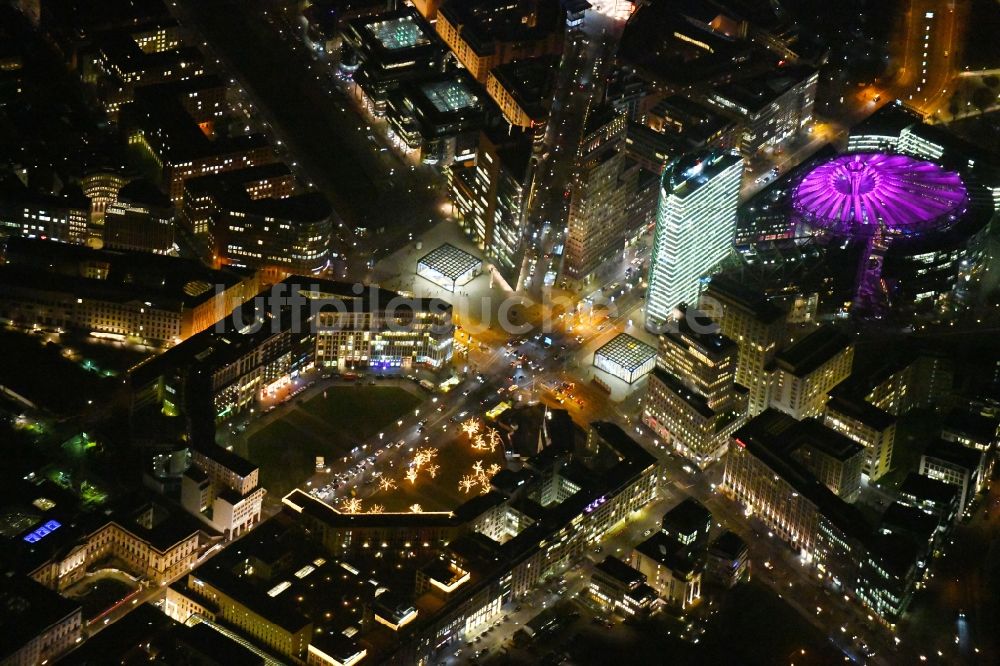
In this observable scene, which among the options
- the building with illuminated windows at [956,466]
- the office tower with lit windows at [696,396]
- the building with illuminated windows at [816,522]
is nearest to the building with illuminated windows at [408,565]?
the office tower with lit windows at [696,396]

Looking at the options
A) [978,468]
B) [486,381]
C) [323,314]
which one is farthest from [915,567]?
[323,314]

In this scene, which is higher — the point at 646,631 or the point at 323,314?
the point at 323,314

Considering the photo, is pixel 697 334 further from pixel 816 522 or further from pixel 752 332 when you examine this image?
pixel 816 522

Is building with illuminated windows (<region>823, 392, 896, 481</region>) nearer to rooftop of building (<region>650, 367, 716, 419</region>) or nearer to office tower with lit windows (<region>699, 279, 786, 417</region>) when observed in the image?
office tower with lit windows (<region>699, 279, 786, 417</region>)

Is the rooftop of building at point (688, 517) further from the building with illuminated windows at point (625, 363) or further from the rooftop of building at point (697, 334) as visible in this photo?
the building with illuminated windows at point (625, 363)

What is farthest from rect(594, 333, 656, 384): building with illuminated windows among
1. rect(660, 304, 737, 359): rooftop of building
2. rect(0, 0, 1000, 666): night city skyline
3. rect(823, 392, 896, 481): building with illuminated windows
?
rect(823, 392, 896, 481): building with illuminated windows

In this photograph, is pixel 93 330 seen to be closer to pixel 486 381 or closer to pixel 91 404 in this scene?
pixel 91 404
